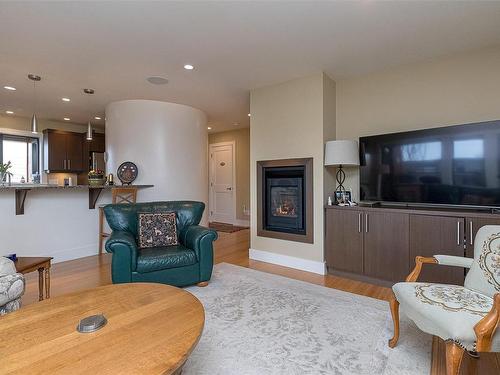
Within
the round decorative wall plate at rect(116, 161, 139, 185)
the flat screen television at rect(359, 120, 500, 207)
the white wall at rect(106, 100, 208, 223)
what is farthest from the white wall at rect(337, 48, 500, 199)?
the round decorative wall plate at rect(116, 161, 139, 185)

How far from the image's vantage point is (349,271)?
10.6 ft

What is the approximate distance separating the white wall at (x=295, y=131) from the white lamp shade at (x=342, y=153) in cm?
16

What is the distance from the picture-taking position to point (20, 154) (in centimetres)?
574

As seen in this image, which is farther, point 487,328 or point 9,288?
point 9,288

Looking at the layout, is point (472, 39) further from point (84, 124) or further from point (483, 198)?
point (84, 124)

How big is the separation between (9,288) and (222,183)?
6001 millimetres

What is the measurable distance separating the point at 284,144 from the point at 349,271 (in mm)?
1822

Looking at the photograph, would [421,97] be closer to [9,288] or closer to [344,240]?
[344,240]

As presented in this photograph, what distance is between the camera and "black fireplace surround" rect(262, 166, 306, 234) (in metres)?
3.66

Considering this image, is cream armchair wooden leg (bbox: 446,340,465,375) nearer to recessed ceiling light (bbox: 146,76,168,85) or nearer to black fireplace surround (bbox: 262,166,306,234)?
black fireplace surround (bbox: 262,166,306,234)

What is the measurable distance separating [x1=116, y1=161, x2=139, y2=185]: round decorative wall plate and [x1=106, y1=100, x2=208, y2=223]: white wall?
10 cm

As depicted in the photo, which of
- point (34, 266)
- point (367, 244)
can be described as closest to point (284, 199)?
point (367, 244)

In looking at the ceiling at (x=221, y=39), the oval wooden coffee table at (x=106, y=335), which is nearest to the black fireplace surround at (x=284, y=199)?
the ceiling at (x=221, y=39)

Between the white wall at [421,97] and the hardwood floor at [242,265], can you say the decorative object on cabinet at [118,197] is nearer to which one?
the hardwood floor at [242,265]
